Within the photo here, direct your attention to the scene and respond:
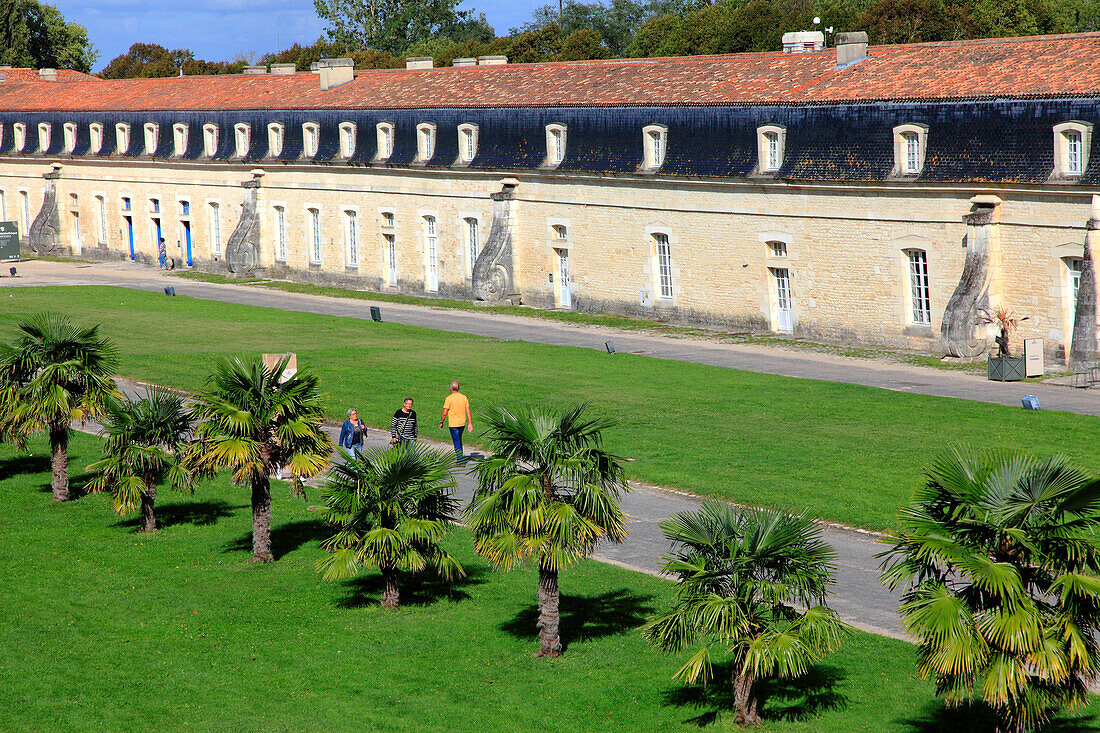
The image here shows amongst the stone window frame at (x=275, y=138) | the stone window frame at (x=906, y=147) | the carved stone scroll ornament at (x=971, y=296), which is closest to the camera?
the carved stone scroll ornament at (x=971, y=296)

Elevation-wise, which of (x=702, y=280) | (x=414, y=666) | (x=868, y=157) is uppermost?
(x=868, y=157)

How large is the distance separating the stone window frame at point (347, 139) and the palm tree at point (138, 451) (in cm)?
3038

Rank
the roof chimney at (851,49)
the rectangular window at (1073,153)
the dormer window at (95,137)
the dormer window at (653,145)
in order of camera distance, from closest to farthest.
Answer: the rectangular window at (1073,153) → the roof chimney at (851,49) → the dormer window at (653,145) → the dormer window at (95,137)

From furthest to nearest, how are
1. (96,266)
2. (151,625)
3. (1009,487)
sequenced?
(96,266)
(151,625)
(1009,487)

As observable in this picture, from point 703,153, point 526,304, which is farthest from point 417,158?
point 703,153

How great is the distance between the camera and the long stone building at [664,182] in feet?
93.0

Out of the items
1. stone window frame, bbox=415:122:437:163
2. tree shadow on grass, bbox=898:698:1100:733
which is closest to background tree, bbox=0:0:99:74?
stone window frame, bbox=415:122:437:163

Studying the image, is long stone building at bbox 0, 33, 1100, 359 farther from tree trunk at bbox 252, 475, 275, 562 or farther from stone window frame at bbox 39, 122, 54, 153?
tree trunk at bbox 252, 475, 275, 562

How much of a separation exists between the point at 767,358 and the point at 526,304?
41.5 feet

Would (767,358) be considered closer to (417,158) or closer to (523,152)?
(523,152)

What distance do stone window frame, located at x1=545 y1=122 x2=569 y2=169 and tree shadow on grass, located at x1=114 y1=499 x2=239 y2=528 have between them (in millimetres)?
22164

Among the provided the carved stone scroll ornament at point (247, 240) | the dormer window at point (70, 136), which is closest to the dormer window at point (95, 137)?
the dormer window at point (70, 136)

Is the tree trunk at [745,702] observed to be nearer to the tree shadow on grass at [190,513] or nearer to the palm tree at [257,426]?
the palm tree at [257,426]

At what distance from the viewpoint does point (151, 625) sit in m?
13.9
